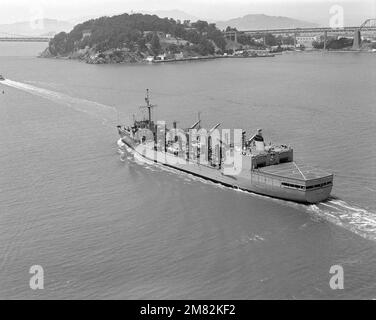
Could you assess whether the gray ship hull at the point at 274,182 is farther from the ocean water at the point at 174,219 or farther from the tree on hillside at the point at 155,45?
the tree on hillside at the point at 155,45

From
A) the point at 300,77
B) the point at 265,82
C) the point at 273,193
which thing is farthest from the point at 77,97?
the point at 273,193

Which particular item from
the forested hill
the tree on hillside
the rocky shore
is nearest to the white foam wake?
the rocky shore

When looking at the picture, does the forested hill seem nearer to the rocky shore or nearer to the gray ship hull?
the rocky shore

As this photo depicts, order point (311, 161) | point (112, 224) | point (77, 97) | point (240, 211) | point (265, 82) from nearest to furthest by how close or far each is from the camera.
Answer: point (112, 224), point (240, 211), point (311, 161), point (77, 97), point (265, 82)

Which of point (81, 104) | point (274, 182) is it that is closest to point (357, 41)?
point (81, 104)

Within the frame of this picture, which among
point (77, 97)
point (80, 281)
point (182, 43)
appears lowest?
point (80, 281)

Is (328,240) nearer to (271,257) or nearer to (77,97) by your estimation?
(271,257)
